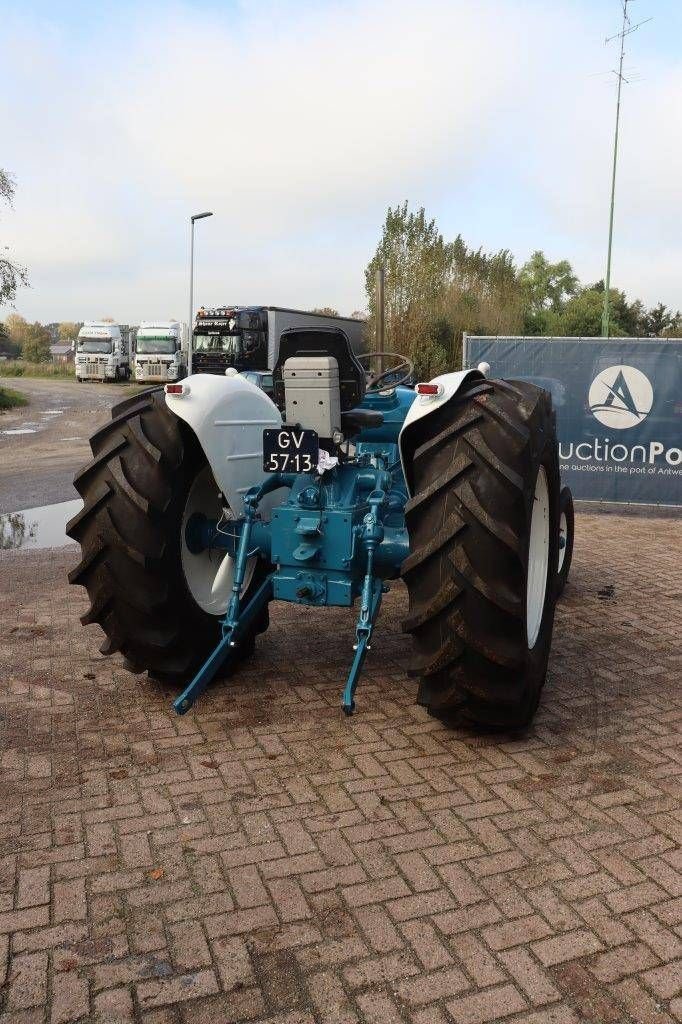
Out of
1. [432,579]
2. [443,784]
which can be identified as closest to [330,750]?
[443,784]

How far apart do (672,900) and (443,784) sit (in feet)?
3.49

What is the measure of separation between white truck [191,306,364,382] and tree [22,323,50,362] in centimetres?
4456

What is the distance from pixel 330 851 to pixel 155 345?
37.7 metres

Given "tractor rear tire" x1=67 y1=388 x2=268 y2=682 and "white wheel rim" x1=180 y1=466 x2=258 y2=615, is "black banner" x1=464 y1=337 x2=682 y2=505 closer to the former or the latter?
"white wheel rim" x1=180 y1=466 x2=258 y2=615

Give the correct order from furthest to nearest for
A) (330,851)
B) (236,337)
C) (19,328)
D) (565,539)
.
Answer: (19,328)
(236,337)
(565,539)
(330,851)

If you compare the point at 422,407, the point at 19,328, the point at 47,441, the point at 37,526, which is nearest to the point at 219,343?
the point at 47,441

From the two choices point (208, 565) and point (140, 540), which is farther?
point (208, 565)

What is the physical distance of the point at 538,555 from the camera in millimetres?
4957

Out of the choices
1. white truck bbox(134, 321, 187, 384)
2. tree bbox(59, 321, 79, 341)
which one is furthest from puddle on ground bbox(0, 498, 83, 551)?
tree bbox(59, 321, 79, 341)

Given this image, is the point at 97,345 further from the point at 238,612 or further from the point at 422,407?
the point at 422,407

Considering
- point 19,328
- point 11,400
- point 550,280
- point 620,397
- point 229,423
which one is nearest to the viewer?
point 229,423

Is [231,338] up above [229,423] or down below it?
above

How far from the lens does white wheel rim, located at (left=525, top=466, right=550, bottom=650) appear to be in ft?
15.6

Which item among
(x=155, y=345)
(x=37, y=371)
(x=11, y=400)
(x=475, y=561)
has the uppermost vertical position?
(x=155, y=345)
